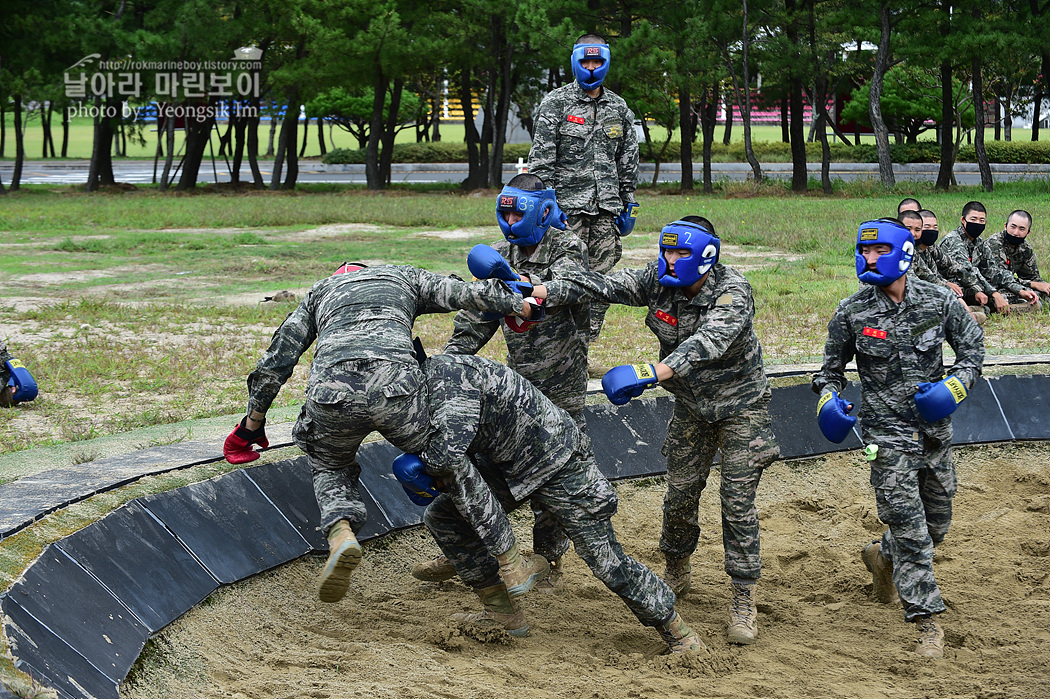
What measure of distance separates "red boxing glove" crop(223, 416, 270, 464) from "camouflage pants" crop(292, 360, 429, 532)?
634 millimetres

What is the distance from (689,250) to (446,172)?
146 ft

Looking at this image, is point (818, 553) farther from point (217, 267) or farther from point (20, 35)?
point (20, 35)

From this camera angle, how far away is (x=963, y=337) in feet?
16.5

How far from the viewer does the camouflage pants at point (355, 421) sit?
4293 millimetres

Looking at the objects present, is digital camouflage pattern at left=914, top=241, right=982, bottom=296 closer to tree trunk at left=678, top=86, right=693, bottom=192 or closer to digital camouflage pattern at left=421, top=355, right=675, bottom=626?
digital camouflage pattern at left=421, top=355, right=675, bottom=626

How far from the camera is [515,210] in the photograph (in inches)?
212

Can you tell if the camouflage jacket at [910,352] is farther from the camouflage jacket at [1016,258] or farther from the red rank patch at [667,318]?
the camouflage jacket at [1016,258]

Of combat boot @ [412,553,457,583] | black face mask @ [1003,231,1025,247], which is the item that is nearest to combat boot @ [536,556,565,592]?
combat boot @ [412,553,457,583]

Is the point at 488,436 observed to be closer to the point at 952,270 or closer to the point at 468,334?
the point at 468,334

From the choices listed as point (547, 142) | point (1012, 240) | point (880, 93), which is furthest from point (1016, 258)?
point (880, 93)

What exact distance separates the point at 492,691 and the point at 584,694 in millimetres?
378

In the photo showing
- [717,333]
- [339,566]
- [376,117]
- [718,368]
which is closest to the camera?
[339,566]

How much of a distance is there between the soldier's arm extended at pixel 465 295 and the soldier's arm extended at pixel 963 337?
2.00 meters

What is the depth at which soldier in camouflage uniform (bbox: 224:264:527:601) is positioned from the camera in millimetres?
4293
